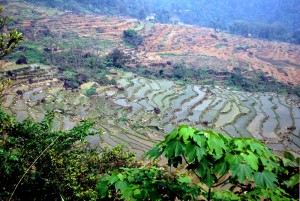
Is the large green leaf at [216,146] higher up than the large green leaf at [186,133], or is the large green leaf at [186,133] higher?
the large green leaf at [186,133]

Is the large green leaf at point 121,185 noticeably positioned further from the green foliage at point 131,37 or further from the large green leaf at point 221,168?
the green foliage at point 131,37

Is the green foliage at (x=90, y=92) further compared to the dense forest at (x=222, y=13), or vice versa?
the dense forest at (x=222, y=13)

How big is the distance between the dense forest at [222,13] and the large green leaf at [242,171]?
7960cm

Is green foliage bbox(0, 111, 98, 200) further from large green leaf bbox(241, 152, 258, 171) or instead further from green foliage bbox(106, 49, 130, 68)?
green foliage bbox(106, 49, 130, 68)

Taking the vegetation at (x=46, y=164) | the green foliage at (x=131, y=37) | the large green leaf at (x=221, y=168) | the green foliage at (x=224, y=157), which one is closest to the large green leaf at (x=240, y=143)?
the green foliage at (x=224, y=157)

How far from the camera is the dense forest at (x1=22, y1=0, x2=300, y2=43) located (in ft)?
318

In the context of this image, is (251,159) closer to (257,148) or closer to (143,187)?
(257,148)

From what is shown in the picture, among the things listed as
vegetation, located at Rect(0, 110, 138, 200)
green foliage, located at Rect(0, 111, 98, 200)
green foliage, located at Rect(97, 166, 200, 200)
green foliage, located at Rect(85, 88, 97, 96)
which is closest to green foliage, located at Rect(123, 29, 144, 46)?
green foliage, located at Rect(85, 88, 97, 96)

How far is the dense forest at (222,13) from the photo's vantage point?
9699 cm

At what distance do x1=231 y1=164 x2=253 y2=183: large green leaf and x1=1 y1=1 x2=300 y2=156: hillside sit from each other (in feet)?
51.3

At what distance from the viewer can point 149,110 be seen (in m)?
25.6

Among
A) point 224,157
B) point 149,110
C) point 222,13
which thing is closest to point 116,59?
point 149,110

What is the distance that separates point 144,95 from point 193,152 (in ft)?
90.0

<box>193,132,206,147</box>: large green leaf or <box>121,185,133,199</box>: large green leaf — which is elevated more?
<box>193,132,206,147</box>: large green leaf
